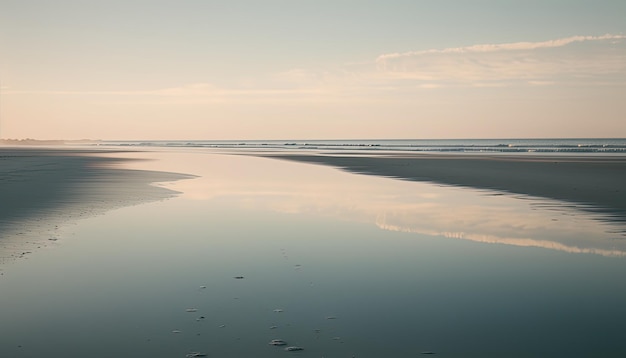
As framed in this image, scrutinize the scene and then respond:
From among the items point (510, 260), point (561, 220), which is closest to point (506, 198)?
point (561, 220)

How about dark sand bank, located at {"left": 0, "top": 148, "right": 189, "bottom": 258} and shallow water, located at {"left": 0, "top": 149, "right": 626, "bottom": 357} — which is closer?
shallow water, located at {"left": 0, "top": 149, "right": 626, "bottom": 357}

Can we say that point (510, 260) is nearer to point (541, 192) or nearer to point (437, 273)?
point (437, 273)

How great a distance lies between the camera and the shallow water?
251 inches

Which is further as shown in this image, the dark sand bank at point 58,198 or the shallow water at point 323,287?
the dark sand bank at point 58,198

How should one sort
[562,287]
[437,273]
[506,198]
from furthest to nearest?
[506,198] → [437,273] → [562,287]

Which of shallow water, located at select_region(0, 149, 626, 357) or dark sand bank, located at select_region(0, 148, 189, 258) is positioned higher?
dark sand bank, located at select_region(0, 148, 189, 258)

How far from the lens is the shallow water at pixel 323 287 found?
639 cm

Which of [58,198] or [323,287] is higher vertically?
[58,198]

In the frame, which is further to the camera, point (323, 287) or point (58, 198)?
point (58, 198)

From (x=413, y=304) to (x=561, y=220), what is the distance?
10.1 m

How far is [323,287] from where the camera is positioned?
8.90 metres

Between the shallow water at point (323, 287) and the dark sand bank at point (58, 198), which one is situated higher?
the dark sand bank at point (58, 198)

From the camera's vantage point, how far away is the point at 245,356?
19.5 ft

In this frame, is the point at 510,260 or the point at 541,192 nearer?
the point at 510,260
